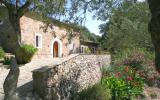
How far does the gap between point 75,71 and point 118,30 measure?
74.3ft

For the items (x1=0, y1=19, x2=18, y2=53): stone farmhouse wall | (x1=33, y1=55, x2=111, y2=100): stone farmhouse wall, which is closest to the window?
(x1=0, y1=19, x2=18, y2=53): stone farmhouse wall

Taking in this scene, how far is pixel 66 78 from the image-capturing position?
583 inches

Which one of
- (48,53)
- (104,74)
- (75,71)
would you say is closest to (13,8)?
(75,71)

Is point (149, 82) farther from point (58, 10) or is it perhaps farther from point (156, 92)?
point (58, 10)

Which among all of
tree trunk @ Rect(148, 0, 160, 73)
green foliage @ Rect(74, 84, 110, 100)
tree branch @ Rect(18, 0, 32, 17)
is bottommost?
green foliage @ Rect(74, 84, 110, 100)

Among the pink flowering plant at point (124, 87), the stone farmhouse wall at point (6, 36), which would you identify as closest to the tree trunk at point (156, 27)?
the pink flowering plant at point (124, 87)

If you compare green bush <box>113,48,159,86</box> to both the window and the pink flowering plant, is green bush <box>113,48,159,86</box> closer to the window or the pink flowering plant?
the pink flowering plant

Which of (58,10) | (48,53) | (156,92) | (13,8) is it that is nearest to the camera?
(13,8)

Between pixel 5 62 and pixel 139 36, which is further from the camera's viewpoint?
pixel 139 36

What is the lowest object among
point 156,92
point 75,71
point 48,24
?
point 156,92

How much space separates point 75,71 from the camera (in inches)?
640

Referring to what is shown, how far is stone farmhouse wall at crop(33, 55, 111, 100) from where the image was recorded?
1312cm

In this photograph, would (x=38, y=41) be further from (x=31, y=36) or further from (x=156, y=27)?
(x=156, y=27)

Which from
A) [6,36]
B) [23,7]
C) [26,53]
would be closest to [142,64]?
[26,53]
